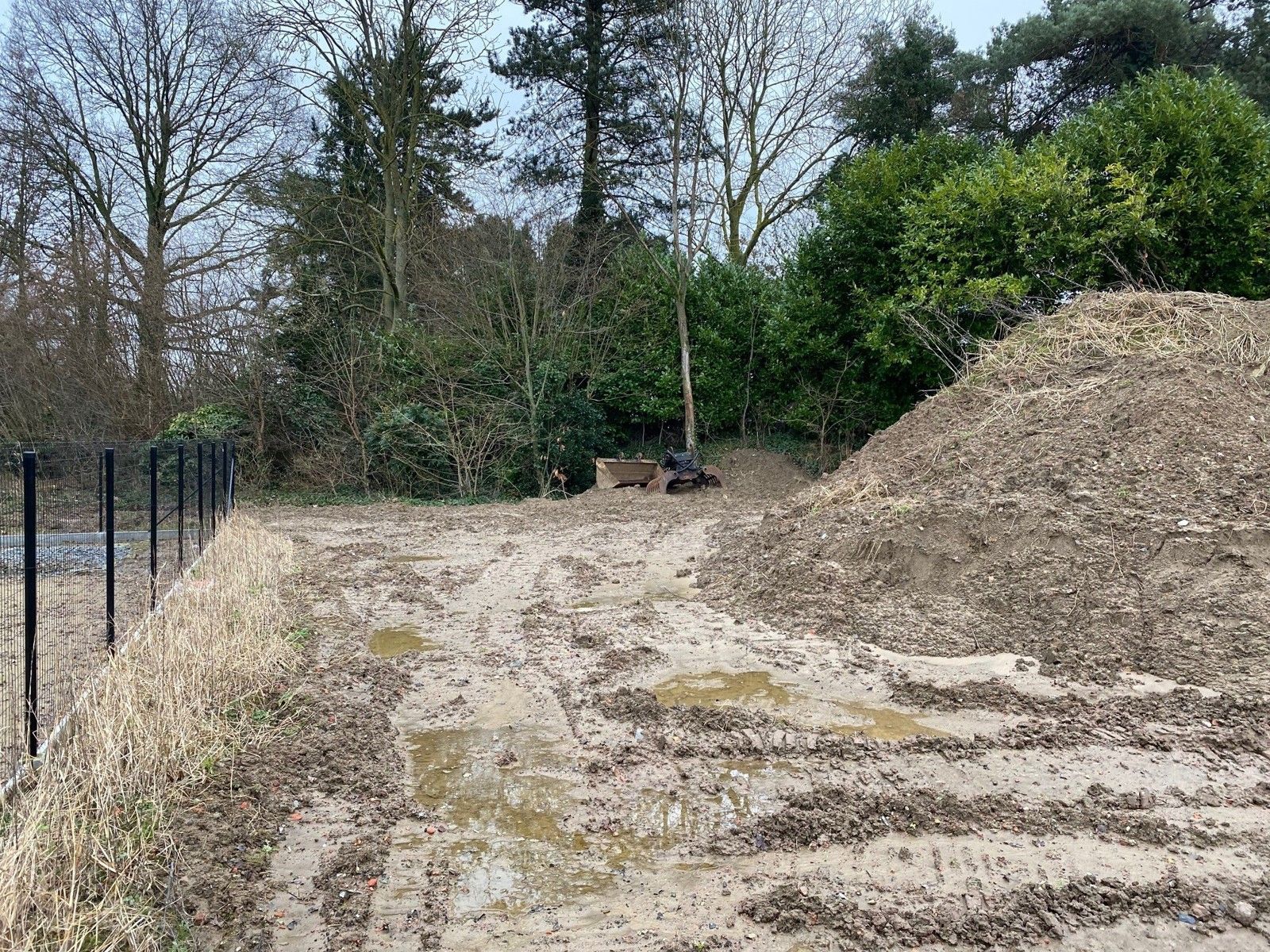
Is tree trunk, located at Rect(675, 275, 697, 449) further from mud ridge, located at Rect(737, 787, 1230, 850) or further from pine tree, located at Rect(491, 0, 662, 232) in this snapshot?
mud ridge, located at Rect(737, 787, 1230, 850)

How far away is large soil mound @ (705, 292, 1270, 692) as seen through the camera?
17.1 ft

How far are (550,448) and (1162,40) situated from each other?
15.3 meters

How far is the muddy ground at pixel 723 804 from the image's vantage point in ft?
8.95

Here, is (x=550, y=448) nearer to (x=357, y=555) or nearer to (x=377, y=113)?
(x=357, y=555)

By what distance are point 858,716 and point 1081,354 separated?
18.5 ft

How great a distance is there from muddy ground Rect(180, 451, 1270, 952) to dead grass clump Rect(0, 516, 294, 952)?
0.16 meters

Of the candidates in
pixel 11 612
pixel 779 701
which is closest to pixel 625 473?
pixel 779 701

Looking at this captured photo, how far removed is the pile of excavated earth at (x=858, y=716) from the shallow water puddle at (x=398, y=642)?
41 mm

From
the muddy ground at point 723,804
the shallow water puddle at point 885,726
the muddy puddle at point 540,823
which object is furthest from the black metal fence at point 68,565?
the shallow water puddle at point 885,726

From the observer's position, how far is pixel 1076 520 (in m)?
6.13

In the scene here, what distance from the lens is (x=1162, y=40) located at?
56.3 ft

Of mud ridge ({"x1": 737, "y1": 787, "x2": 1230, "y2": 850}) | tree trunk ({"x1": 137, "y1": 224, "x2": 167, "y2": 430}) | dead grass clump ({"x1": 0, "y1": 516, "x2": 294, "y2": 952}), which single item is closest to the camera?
dead grass clump ({"x1": 0, "y1": 516, "x2": 294, "y2": 952})

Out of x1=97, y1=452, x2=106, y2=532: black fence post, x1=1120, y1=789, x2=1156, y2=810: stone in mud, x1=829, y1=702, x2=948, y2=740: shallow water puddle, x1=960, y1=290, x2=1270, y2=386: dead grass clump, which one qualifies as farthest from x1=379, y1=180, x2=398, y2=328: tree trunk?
x1=1120, y1=789, x2=1156, y2=810: stone in mud

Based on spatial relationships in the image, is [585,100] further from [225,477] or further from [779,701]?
[779,701]
